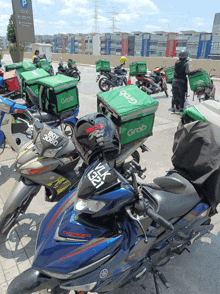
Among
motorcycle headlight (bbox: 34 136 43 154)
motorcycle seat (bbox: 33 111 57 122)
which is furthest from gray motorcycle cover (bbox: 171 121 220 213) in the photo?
motorcycle seat (bbox: 33 111 57 122)

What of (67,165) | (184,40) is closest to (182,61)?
(67,165)

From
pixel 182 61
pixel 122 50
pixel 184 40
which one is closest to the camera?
pixel 182 61

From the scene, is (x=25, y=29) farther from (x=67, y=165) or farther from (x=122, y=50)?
(x=122, y=50)

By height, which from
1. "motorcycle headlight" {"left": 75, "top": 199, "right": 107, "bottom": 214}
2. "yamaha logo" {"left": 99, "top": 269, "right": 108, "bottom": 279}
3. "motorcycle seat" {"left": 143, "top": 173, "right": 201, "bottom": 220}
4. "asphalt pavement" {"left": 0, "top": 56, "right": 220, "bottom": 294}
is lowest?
"asphalt pavement" {"left": 0, "top": 56, "right": 220, "bottom": 294}

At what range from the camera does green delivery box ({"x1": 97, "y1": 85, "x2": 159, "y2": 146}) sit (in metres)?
2.58

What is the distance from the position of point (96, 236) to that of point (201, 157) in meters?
1.07

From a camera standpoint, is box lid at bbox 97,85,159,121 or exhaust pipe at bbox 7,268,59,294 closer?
exhaust pipe at bbox 7,268,59,294

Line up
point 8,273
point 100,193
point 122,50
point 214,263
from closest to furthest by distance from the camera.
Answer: point 100,193 < point 8,273 < point 214,263 < point 122,50

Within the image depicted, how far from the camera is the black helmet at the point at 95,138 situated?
1.54m

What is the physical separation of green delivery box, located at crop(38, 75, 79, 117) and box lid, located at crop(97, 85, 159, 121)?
1.41m

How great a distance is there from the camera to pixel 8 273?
84.7 inches

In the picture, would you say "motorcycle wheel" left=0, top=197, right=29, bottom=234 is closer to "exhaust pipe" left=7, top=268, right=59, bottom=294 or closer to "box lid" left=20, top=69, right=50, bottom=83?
"exhaust pipe" left=7, top=268, right=59, bottom=294

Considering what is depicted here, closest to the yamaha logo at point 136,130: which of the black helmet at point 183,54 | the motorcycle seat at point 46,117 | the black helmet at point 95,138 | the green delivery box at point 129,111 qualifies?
the green delivery box at point 129,111

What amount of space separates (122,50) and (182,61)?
89.0 m
